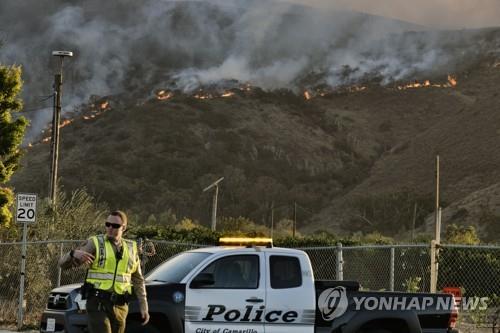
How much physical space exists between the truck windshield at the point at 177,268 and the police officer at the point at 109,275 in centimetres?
239

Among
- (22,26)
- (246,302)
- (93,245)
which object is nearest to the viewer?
(93,245)

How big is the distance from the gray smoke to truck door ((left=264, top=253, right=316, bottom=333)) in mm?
117238

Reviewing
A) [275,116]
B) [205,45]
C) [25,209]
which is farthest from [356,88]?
[25,209]

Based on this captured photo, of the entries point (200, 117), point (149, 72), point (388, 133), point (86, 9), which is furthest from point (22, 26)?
point (388, 133)

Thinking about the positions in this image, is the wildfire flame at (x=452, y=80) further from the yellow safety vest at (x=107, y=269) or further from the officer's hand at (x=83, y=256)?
the officer's hand at (x=83, y=256)

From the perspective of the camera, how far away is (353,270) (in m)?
25.8

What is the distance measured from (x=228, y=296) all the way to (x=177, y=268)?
2.53 ft

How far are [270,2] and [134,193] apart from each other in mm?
96464

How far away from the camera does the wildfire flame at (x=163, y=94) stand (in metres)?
119

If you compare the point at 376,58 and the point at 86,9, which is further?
the point at 86,9

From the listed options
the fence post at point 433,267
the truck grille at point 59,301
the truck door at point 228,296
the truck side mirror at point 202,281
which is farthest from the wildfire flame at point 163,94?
the truck side mirror at point 202,281

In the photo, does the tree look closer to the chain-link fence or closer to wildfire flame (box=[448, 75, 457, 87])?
the chain-link fence

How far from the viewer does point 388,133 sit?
106125 mm

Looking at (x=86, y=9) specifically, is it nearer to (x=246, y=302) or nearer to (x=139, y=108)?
(x=139, y=108)
